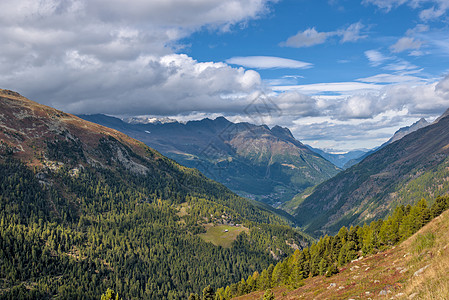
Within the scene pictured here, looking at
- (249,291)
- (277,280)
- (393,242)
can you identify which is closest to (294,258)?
(277,280)

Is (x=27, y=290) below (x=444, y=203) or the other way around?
below

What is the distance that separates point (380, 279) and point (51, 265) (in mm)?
224425

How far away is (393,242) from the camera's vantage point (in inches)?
3499

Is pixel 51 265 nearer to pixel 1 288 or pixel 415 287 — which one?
pixel 1 288

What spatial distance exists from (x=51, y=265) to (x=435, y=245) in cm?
23298

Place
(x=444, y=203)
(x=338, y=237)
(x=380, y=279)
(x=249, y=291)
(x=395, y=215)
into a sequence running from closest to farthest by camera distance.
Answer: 1. (x=380, y=279)
2. (x=444, y=203)
3. (x=395, y=215)
4. (x=338, y=237)
5. (x=249, y=291)

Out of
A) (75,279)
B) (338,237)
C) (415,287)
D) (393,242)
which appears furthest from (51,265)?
(415,287)

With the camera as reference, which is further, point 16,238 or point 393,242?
point 16,238

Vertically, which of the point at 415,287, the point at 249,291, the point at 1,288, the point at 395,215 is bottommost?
the point at 249,291

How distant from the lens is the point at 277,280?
4520 inches

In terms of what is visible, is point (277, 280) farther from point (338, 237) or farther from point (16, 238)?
point (16, 238)

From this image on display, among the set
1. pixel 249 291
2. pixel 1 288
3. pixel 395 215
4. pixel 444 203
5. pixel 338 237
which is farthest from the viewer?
pixel 1 288

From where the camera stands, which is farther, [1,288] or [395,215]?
[1,288]

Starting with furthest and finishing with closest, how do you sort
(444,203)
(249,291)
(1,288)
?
(1,288) < (249,291) < (444,203)
